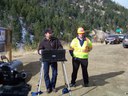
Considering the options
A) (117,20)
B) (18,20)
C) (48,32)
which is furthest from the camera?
(117,20)

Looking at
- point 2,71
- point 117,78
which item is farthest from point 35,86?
point 117,78

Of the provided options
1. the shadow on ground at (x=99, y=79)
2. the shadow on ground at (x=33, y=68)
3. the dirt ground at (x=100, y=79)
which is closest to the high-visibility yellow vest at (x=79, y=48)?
the dirt ground at (x=100, y=79)

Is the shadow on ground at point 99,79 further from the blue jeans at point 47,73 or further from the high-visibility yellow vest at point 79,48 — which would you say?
the high-visibility yellow vest at point 79,48

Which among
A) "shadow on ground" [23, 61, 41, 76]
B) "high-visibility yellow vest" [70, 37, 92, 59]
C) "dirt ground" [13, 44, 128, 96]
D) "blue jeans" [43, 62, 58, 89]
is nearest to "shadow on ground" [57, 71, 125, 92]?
"dirt ground" [13, 44, 128, 96]

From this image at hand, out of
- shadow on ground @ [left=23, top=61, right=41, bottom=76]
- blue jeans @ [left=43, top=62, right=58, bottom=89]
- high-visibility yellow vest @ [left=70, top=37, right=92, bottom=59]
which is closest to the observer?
blue jeans @ [left=43, top=62, right=58, bottom=89]

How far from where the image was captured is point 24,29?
74438mm

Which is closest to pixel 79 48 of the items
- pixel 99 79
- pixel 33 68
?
pixel 99 79

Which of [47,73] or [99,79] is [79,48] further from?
[99,79]

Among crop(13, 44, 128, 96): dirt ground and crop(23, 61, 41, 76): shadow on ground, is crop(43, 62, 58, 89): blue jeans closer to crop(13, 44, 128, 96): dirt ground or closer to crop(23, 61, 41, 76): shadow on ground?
crop(13, 44, 128, 96): dirt ground

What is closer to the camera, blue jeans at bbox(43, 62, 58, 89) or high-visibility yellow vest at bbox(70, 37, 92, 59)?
blue jeans at bbox(43, 62, 58, 89)

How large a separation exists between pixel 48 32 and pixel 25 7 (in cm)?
6724

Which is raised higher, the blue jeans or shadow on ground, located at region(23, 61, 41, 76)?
the blue jeans

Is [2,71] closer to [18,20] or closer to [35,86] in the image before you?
[35,86]

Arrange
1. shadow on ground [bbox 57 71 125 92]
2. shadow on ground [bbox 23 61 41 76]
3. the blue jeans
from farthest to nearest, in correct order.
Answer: shadow on ground [bbox 23 61 41 76]
shadow on ground [bbox 57 71 125 92]
the blue jeans
